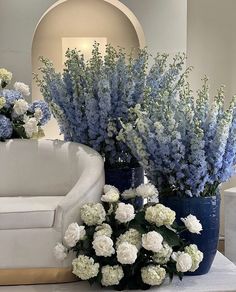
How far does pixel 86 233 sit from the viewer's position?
2.99 m

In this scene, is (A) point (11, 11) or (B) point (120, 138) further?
(A) point (11, 11)

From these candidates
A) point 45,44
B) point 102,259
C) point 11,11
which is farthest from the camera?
point 45,44

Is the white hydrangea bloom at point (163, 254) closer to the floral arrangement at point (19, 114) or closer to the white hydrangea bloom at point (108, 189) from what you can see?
the white hydrangea bloom at point (108, 189)

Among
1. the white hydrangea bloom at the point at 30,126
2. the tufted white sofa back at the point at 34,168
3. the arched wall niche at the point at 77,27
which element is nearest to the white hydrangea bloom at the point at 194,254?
the tufted white sofa back at the point at 34,168

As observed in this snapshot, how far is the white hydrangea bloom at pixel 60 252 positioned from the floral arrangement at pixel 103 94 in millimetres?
753

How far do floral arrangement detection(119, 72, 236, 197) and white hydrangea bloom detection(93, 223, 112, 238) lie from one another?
1.25ft

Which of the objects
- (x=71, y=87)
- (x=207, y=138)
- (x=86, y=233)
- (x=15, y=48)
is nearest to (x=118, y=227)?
(x=86, y=233)

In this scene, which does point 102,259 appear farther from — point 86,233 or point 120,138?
point 120,138

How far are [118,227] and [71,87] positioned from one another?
0.94m

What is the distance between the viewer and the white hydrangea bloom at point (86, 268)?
2852 mm

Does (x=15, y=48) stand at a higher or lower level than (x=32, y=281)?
higher

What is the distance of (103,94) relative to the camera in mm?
3322

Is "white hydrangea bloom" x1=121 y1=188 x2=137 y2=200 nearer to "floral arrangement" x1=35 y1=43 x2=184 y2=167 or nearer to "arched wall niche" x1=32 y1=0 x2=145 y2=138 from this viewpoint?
"floral arrangement" x1=35 y1=43 x2=184 y2=167

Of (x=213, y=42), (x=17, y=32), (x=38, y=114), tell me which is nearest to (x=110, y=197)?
(x=38, y=114)
